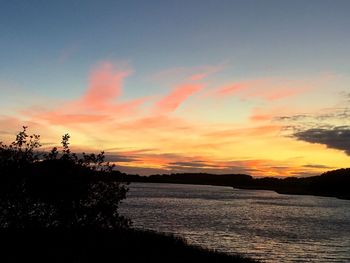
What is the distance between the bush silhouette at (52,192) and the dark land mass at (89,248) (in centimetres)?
85

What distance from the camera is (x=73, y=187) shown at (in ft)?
119

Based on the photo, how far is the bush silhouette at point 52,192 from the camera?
34.7 metres

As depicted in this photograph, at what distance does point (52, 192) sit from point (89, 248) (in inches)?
211

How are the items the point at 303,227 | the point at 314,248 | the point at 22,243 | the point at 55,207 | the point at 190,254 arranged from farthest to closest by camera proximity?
the point at 303,227
the point at 314,248
the point at 190,254
the point at 55,207
the point at 22,243

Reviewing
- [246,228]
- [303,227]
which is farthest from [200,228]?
[303,227]

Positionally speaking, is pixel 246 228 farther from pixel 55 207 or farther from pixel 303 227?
pixel 55 207

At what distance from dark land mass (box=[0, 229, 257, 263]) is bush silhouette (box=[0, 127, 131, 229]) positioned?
0.85 m

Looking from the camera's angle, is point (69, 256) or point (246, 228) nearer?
point (69, 256)

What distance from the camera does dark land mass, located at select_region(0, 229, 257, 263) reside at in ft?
102

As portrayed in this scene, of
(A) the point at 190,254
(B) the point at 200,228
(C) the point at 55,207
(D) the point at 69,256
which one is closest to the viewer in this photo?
(D) the point at 69,256

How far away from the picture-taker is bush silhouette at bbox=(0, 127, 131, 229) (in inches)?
1366

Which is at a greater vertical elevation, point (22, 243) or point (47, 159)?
point (47, 159)

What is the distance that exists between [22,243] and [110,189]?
8503 millimetres

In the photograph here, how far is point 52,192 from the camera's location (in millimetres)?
35500
